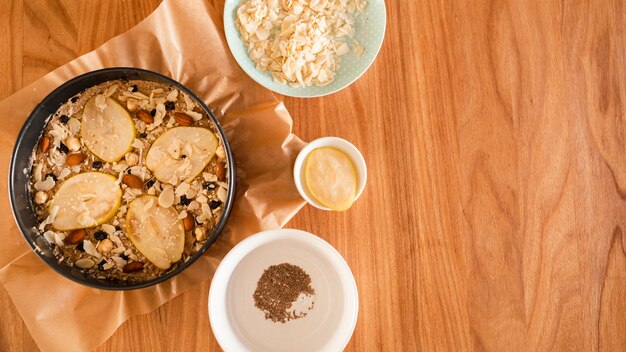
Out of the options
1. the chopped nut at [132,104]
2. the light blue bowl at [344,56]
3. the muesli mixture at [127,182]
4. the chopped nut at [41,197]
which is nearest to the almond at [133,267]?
the muesli mixture at [127,182]

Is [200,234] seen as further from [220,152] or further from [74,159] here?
[74,159]

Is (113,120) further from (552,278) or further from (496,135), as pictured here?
(552,278)

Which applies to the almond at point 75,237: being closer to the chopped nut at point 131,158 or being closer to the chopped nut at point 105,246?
the chopped nut at point 105,246

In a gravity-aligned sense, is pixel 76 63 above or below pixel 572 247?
above

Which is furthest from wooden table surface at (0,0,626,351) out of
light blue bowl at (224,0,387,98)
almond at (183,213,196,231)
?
almond at (183,213,196,231)

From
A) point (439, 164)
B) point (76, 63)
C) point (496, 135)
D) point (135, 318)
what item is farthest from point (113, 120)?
point (496, 135)

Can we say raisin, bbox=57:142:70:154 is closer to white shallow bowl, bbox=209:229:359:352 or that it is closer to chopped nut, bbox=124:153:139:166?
chopped nut, bbox=124:153:139:166
